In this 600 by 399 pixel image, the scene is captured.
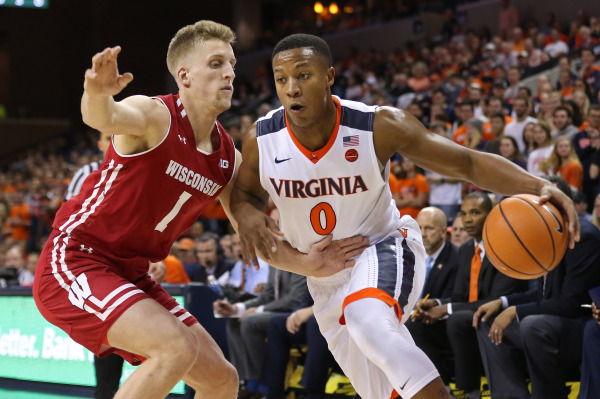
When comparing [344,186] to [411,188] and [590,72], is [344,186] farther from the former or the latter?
[590,72]

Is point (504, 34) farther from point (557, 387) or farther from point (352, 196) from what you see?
point (352, 196)

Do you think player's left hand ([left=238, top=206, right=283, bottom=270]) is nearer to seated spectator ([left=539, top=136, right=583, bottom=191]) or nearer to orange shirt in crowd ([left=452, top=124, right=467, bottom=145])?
seated spectator ([left=539, top=136, right=583, bottom=191])

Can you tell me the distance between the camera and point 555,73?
40.8ft

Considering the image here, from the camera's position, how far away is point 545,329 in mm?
5086

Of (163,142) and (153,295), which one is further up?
(163,142)

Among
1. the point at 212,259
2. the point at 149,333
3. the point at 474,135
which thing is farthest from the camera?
the point at 474,135

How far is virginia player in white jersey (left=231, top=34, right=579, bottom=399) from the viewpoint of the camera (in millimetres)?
3551

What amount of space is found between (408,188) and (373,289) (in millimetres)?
5510

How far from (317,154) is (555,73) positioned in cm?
981

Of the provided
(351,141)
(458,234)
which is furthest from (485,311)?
(351,141)

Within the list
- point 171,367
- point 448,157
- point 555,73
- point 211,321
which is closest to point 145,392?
point 171,367

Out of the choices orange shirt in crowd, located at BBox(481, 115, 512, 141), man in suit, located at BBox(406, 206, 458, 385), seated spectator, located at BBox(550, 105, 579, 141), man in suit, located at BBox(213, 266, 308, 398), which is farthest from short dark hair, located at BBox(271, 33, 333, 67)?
orange shirt in crowd, located at BBox(481, 115, 512, 141)

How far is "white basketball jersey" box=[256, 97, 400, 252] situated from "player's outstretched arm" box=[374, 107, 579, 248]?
0.31 ft

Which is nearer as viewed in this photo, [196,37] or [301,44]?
[301,44]
